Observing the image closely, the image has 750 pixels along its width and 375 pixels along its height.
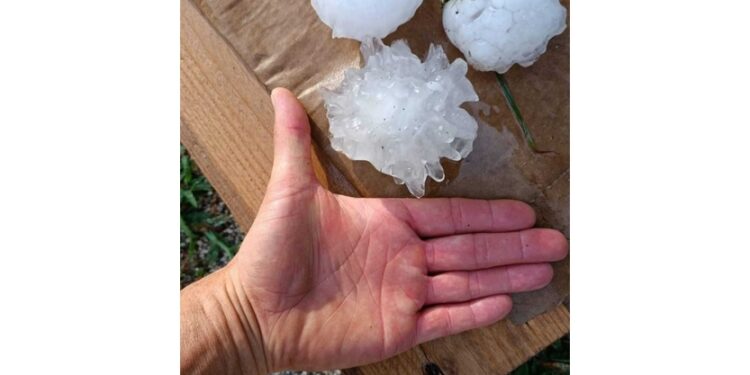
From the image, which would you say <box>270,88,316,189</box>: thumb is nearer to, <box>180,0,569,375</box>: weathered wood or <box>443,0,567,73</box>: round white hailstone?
<box>180,0,569,375</box>: weathered wood

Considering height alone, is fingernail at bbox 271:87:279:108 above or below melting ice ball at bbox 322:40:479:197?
above

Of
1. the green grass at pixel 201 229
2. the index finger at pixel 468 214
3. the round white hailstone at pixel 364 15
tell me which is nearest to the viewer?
the round white hailstone at pixel 364 15

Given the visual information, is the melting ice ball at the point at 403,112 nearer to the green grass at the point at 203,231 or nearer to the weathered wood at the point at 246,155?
the weathered wood at the point at 246,155

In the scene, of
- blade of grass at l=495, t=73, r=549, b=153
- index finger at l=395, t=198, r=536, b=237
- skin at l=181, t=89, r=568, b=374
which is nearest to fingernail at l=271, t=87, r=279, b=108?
skin at l=181, t=89, r=568, b=374

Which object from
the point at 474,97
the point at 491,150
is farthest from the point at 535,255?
the point at 474,97

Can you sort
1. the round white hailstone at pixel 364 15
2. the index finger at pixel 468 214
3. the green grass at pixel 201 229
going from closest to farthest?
the round white hailstone at pixel 364 15 → the index finger at pixel 468 214 → the green grass at pixel 201 229

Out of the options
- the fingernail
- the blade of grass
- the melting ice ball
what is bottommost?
the blade of grass

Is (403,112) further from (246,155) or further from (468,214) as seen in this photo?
(246,155)

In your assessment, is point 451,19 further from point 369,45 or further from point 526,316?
point 526,316

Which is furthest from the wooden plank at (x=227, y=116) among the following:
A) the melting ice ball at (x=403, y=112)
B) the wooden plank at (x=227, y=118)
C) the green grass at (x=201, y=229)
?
the green grass at (x=201, y=229)
